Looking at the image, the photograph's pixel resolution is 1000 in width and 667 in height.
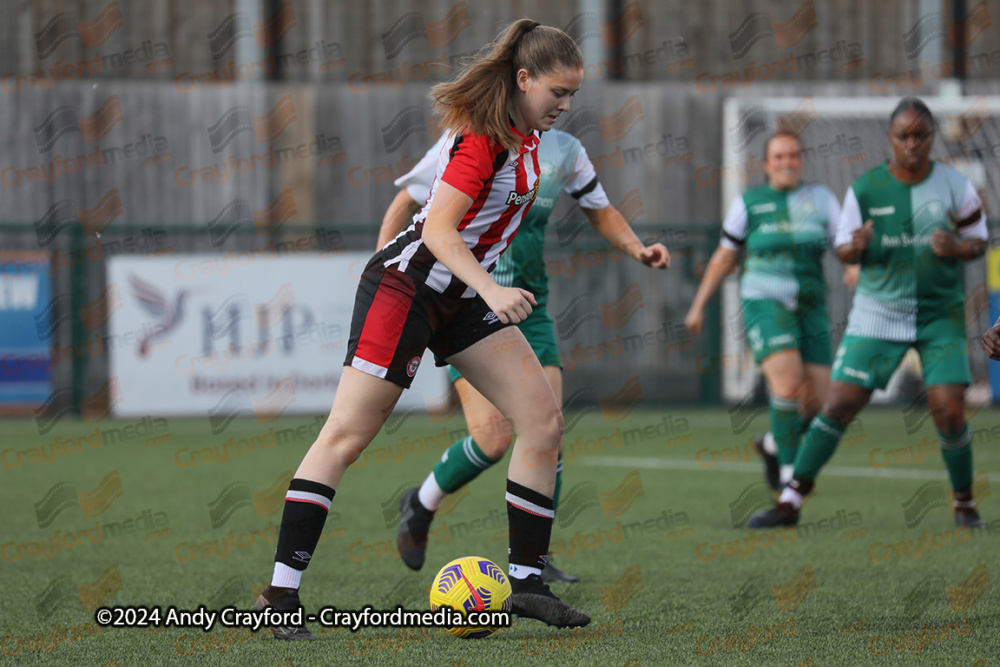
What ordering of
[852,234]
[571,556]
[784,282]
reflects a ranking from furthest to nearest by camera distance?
1. [784,282]
2. [852,234]
3. [571,556]

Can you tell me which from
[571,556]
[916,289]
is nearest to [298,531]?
[571,556]

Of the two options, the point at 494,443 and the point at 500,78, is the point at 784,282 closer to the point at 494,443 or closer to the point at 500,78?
the point at 494,443

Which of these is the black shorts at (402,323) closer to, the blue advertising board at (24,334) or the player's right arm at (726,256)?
the player's right arm at (726,256)

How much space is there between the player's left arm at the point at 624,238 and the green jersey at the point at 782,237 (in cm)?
274

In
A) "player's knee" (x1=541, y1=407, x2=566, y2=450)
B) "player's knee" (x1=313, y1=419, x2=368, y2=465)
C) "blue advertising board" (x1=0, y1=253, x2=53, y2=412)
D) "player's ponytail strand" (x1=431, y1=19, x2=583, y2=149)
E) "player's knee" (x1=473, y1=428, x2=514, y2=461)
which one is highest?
"player's ponytail strand" (x1=431, y1=19, x2=583, y2=149)

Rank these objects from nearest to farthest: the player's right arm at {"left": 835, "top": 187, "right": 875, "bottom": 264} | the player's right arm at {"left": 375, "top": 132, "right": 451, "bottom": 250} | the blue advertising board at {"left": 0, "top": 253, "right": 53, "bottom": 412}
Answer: the player's right arm at {"left": 375, "top": 132, "right": 451, "bottom": 250}
the player's right arm at {"left": 835, "top": 187, "right": 875, "bottom": 264}
the blue advertising board at {"left": 0, "top": 253, "right": 53, "bottom": 412}

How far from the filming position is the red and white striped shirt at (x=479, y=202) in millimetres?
3682

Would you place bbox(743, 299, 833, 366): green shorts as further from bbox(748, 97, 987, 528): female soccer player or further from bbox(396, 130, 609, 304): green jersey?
bbox(396, 130, 609, 304): green jersey

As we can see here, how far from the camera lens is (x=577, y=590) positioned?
4.89 metres

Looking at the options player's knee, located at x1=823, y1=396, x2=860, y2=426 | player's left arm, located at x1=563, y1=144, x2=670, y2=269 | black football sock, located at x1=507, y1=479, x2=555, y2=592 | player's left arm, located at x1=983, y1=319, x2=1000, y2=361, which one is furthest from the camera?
player's knee, located at x1=823, y1=396, x2=860, y2=426

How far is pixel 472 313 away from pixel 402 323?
26cm

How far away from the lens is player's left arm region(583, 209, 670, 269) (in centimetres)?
470

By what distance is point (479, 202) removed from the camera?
3812mm

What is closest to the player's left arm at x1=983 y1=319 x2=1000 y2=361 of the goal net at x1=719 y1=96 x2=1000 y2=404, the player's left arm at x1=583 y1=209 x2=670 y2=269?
the player's left arm at x1=583 y1=209 x2=670 y2=269
